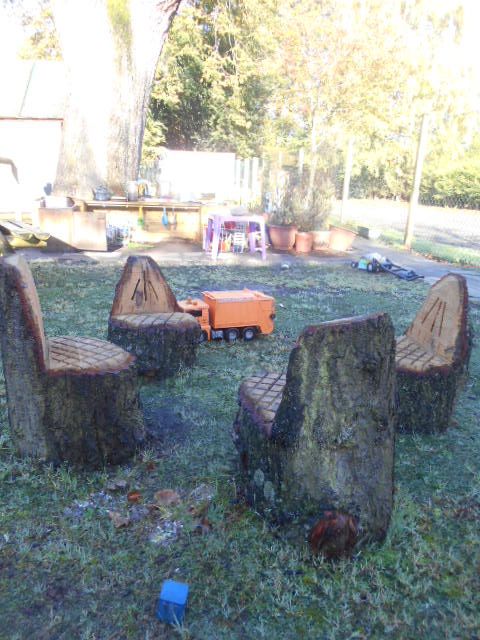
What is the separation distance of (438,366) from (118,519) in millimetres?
2221

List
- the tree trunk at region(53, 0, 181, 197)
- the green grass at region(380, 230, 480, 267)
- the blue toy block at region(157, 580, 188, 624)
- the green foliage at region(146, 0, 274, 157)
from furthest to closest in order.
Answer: the green foliage at region(146, 0, 274, 157) → the tree trunk at region(53, 0, 181, 197) → the green grass at region(380, 230, 480, 267) → the blue toy block at region(157, 580, 188, 624)

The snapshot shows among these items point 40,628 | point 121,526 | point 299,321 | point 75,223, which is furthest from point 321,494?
point 75,223

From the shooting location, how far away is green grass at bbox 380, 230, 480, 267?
11703 mm

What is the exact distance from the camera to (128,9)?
12.9m

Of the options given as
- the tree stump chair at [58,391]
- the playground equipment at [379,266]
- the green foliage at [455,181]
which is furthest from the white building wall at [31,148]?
the tree stump chair at [58,391]

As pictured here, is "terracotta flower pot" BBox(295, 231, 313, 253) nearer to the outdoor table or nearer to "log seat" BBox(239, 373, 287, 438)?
the outdoor table

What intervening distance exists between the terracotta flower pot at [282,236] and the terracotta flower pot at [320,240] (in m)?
0.55

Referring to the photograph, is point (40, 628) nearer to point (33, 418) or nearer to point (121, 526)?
point (121, 526)

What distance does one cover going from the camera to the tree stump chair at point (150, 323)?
4414 mm

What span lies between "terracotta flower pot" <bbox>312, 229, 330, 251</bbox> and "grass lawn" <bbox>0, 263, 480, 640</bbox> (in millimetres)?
9520

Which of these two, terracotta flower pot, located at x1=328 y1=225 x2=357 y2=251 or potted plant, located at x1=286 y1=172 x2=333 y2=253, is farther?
potted plant, located at x1=286 y1=172 x2=333 y2=253

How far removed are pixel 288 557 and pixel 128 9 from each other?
44.9ft

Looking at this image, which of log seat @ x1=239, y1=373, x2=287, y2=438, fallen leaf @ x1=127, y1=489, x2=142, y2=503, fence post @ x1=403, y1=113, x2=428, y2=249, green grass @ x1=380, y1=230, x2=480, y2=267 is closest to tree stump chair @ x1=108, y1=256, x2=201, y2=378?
log seat @ x1=239, y1=373, x2=287, y2=438

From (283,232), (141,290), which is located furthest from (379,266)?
(141,290)
